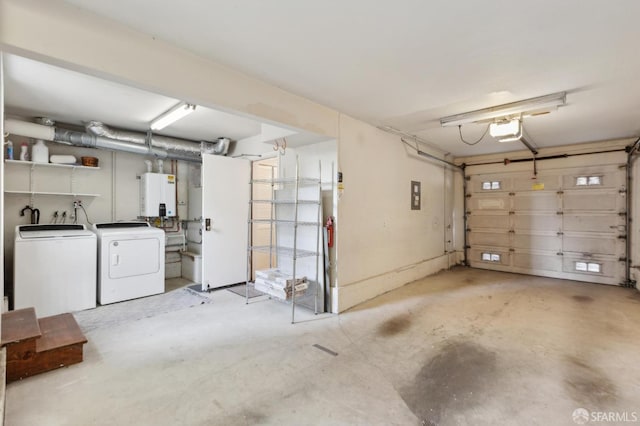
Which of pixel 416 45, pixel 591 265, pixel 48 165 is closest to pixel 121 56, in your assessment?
pixel 416 45

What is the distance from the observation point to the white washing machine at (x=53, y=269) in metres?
3.33

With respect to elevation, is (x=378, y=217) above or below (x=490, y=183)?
below

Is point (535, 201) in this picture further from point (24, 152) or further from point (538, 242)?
point (24, 152)

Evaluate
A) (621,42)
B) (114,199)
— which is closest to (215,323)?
(114,199)

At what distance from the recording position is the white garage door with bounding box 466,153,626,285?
16.7ft

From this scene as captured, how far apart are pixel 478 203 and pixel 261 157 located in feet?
15.7

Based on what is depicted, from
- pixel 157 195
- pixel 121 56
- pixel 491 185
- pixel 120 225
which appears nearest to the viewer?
pixel 121 56

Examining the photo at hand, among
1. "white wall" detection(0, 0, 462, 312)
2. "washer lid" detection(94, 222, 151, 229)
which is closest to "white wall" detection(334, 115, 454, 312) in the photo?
"white wall" detection(0, 0, 462, 312)

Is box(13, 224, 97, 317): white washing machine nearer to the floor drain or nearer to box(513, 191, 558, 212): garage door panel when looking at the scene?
the floor drain

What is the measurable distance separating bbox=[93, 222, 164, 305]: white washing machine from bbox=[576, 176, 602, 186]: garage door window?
23.7ft

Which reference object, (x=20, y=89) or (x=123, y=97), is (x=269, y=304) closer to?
(x=123, y=97)

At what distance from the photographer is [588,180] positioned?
5.26 meters

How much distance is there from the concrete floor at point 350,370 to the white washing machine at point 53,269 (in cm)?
97

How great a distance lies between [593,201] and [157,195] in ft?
24.9
